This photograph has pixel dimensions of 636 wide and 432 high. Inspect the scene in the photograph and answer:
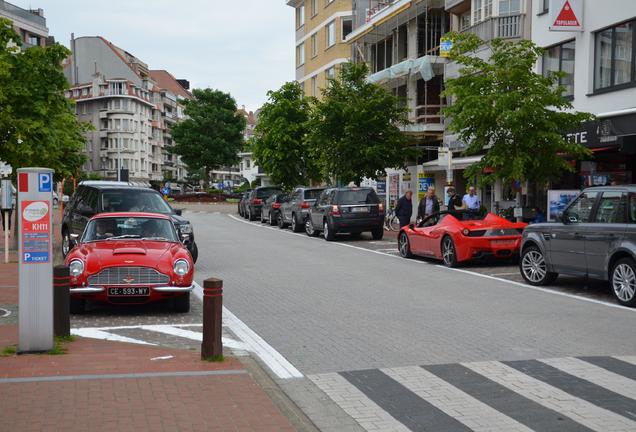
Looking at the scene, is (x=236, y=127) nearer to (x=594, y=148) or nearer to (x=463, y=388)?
(x=594, y=148)

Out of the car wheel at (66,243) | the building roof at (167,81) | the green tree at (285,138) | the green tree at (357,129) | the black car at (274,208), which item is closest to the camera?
the car wheel at (66,243)

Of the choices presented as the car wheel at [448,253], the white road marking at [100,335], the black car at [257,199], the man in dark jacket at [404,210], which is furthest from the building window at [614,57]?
the black car at [257,199]

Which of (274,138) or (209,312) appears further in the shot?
(274,138)

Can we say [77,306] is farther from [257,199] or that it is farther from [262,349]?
[257,199]

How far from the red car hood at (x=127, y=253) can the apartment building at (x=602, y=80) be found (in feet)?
45.6

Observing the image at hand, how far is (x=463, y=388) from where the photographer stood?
250 inches

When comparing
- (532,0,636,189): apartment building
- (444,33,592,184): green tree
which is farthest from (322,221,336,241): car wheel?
(532,0,636,189): apartment building

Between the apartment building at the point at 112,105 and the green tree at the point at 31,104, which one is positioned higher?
the apartment building at the point at 112,105

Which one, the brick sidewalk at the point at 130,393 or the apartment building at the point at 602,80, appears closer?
the brick sidewalk at the point at 130,393

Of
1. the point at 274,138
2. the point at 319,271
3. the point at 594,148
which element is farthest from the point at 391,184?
the point at 319,271

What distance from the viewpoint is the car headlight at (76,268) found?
9843 mm

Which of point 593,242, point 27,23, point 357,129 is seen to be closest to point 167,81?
point 27,23

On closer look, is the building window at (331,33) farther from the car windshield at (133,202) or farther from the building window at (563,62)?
the car windshield at (133,202)

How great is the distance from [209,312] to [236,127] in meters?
82.1
